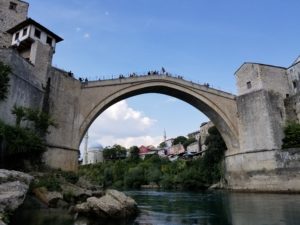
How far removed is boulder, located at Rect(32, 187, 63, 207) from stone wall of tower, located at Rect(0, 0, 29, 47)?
13975 mm

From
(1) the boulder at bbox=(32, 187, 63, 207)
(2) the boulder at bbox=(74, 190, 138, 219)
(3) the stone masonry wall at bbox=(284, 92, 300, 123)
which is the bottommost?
(2) the boulder at bbox=(74, 190, 138, 219)

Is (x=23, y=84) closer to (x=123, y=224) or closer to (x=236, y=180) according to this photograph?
(x=123, y=224)

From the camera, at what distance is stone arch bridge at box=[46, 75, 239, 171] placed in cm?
2011

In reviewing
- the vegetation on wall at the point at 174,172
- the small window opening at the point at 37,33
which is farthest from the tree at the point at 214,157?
the small window opening at the point at 37,33

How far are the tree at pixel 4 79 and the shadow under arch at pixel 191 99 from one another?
8.55 metres

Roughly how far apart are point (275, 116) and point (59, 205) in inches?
752

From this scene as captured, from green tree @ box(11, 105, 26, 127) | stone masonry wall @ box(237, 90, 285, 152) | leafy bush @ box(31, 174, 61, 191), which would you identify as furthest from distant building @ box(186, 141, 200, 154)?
leafy bush @ box(31, 174, 61, 191)

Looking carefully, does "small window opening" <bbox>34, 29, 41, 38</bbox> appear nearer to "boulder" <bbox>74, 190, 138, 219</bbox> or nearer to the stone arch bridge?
the stone arch bridge

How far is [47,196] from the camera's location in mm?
12586

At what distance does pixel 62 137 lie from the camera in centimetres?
1988

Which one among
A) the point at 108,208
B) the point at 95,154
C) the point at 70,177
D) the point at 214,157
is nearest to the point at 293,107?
the point at 214,157

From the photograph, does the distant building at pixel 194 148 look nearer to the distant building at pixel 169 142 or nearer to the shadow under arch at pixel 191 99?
the distant building at pixel 169 142

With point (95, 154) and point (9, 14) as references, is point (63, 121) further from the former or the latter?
point (95, 154)

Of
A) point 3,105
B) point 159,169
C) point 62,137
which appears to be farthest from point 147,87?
point 159,169
